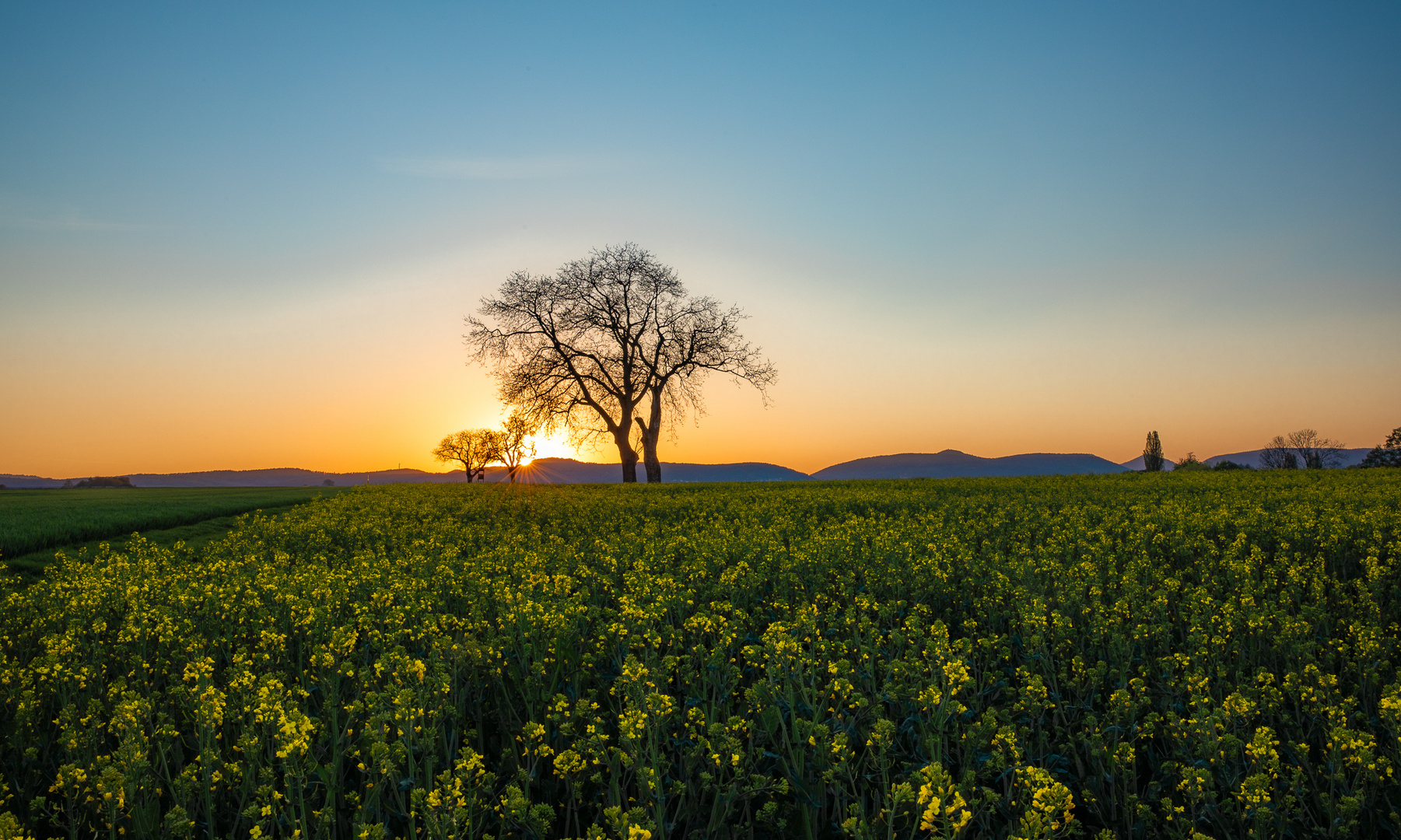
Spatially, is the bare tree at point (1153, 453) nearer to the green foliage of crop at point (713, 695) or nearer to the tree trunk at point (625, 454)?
the tree trunk at point (625, 454)

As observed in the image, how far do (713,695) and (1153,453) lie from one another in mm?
100182

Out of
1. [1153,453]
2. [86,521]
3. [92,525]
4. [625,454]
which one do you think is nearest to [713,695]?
[92,525]

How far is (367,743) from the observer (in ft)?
13.8

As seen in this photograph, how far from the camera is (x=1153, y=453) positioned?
8644 cm

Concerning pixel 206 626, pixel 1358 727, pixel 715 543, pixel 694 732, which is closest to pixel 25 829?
pixel 206 626

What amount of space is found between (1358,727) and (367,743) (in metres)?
6.84

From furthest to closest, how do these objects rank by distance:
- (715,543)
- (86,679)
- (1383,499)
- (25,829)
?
(1383,499)
(715,543)
(86,679)
(25,829)

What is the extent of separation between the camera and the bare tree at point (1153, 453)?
3344 inches

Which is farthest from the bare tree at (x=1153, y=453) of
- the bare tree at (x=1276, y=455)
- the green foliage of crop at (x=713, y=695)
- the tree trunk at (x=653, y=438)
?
the green foliage of crop at (x=713, y=695)

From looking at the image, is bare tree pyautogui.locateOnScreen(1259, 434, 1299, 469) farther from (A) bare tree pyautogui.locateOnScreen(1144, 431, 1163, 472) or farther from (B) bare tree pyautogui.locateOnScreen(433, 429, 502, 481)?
(B) bare tree pyautogui.locateOnScreen(433, 429, 502, 481)

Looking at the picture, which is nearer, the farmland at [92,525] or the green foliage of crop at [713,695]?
the green foliage of crop at [713,695]

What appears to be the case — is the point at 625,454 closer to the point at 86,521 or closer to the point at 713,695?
the point at 86,521

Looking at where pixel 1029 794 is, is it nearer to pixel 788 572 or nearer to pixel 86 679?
pixel 788 572

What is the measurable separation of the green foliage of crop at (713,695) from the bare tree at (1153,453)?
89541mm
